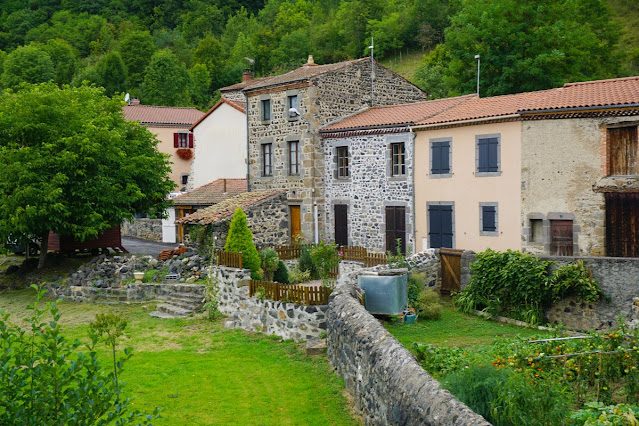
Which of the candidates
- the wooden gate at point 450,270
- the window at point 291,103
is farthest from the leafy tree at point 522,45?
the wooden gate at point 450,270

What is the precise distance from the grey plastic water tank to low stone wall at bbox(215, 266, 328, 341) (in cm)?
113

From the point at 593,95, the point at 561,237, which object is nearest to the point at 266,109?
the point at 593,95

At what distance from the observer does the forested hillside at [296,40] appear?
32.4m

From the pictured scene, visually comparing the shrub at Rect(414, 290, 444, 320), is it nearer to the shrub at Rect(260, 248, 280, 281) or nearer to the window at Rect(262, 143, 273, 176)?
the shrub at Rect(260, 248, 280, 281)

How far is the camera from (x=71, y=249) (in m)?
28.8

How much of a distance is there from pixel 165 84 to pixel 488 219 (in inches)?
2199

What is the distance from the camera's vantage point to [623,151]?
19.0 metres

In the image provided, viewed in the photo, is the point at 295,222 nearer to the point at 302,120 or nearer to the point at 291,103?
the point at 302,120

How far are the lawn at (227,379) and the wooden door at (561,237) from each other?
32.7 feet

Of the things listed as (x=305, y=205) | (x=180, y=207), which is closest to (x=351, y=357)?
(x=305, y=205)

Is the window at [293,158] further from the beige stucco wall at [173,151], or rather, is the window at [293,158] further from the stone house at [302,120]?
the beige stucco wall at [173,151]

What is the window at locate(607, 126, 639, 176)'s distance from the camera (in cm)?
1888

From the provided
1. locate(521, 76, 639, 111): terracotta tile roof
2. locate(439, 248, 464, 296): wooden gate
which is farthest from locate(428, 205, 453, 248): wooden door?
locate(521, 76, 639, 111): terracotta tile roof

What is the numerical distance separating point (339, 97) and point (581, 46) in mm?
14166
